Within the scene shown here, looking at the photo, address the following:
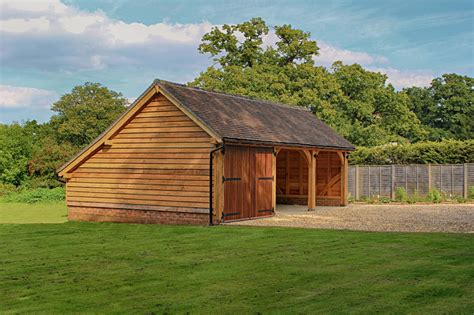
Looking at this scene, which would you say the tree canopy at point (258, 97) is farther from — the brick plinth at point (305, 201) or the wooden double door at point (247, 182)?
the wooden double door at point (247, 182)

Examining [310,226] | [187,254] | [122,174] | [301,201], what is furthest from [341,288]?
[301,201]

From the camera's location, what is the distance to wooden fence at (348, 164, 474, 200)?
28.7m

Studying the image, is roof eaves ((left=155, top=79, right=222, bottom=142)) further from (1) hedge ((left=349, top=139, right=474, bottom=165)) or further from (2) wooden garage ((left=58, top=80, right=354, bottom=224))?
(1) hedge ((left=349, top=139, right=474, bottom=165))

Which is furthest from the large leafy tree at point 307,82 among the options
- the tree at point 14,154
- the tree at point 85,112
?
the tree at point 14,154

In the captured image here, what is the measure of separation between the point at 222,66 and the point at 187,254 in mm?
34816

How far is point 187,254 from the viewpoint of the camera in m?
12.4

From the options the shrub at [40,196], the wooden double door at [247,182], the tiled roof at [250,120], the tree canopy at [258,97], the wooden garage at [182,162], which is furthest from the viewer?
the tree canopy at [258,97]

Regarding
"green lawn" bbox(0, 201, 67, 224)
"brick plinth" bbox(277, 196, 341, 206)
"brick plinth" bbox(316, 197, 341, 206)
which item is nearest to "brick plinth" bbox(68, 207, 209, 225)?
"green lawn" bbox(0, 201, 67, 224)

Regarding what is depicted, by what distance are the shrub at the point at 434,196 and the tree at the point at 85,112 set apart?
24739 millimetres

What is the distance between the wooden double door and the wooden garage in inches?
1.3

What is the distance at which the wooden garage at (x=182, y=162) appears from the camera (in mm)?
18453

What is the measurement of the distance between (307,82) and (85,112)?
57.0 feet

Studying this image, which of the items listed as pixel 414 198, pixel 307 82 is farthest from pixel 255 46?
pixel 414 198

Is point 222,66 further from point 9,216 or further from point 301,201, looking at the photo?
point 9,216
